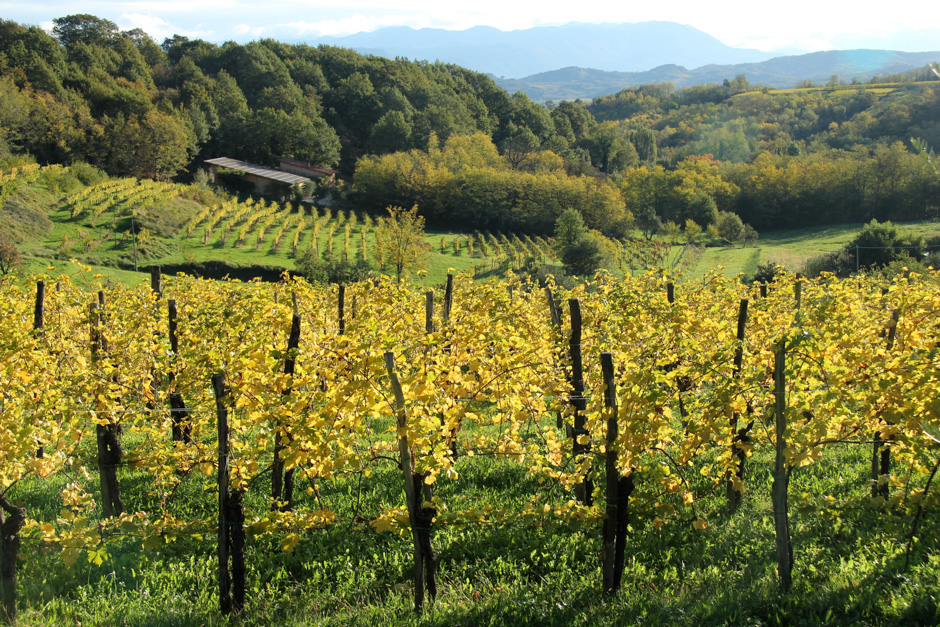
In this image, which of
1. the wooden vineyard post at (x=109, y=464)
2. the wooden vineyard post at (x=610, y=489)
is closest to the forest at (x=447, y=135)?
the wooden vineyard post at (x=109, y=464)

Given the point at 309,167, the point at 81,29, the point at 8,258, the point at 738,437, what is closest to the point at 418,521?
the point at 738,437

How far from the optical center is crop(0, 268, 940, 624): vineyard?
3.85m

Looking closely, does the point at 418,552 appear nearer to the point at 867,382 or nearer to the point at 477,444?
the point at 477,444

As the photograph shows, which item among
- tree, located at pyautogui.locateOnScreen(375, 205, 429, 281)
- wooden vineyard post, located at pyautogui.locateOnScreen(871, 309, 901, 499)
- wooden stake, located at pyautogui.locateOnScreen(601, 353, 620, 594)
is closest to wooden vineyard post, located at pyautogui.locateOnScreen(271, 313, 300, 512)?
wooden stake, located at pyautogui.locateOnScreen(601, 353, 620, 594)

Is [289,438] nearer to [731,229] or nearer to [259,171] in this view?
[731,229]

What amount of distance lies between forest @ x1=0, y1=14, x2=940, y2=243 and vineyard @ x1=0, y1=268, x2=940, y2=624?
164 ft

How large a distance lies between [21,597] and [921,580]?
6.59m

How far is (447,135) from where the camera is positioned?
3342 inches

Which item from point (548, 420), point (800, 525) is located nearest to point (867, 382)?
point (800, 525)

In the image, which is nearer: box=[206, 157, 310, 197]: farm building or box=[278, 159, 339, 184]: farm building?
box=[206, 157, 310, 197]: farm building

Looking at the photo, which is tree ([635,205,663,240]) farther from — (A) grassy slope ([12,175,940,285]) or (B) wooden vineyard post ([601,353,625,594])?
(B) wooden vineyard post ([601,353,625,594])

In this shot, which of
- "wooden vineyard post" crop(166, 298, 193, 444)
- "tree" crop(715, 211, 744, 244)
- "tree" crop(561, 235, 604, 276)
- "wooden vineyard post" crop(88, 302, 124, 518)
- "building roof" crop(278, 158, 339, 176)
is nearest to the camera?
"wooden vineyard post" crop(88, 302, 124, 518)

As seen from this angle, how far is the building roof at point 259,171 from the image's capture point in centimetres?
6011

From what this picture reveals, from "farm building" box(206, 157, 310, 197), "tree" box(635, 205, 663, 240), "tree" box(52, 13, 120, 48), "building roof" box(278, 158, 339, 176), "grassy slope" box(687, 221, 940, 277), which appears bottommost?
"grassy slope" box(687, 221, 940, 277)
